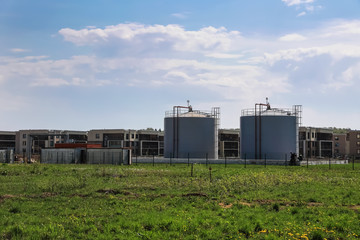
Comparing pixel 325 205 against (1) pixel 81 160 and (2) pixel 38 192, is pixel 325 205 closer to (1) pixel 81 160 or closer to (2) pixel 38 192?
(2) pixel 38 192

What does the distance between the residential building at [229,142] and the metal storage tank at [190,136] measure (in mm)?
49041

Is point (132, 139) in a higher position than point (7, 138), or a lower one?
higher

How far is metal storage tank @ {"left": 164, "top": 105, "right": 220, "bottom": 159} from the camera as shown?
78438 mm

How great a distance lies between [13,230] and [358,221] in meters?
13.6

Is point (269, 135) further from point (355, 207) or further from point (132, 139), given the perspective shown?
point (132, 139)

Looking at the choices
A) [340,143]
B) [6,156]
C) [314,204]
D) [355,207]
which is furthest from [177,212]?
[340,143]

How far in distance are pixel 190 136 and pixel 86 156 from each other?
20208mm

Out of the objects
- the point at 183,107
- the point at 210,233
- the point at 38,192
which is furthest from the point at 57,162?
the point at 210,233

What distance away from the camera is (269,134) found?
74562mm

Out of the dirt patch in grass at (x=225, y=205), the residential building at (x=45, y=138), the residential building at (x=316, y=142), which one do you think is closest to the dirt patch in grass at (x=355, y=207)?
the dirt patch in grass at (x=225, y=205)

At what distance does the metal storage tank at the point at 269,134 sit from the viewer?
244 ft

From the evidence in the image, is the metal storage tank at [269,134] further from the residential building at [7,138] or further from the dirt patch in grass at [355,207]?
the residential building at [7,138]

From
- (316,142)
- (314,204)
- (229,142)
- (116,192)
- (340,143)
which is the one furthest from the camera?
(340,143)

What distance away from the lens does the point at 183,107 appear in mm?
82750
